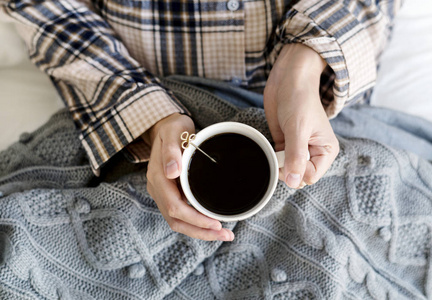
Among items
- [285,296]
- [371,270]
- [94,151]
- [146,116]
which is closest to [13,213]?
[94,151]

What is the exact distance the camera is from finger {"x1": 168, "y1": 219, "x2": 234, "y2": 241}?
2.02 feet

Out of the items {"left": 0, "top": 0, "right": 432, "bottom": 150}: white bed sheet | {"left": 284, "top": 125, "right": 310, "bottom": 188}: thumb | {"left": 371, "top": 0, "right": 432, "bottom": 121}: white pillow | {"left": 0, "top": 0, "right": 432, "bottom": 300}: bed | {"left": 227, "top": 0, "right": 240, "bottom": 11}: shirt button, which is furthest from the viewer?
{"left": 371, "top": 0, "right": 432, "bottom": 121}: white pillow

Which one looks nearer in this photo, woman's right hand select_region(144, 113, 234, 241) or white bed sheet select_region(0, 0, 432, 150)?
woman's right hand select_region(144, 113, 234, 241)

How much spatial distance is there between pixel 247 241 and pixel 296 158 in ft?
0.79

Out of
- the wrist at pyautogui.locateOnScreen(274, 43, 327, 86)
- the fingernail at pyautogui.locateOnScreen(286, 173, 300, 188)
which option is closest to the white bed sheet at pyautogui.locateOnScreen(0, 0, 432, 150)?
the wrist at pyautogui.locateOnScreen(274, 43, 327, 86)

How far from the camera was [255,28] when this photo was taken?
0.83 metres

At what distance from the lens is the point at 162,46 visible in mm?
846

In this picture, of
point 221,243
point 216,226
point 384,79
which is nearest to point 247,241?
point 221,243

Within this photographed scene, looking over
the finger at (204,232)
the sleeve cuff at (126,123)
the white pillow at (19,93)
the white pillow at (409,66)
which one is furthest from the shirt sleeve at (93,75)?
the white pillow at (409,66)

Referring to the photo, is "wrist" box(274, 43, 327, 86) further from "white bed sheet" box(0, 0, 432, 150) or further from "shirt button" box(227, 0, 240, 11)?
"white bed sheet" box(0, 0, 432, 150)

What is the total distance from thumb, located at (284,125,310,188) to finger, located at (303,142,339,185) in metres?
0.05

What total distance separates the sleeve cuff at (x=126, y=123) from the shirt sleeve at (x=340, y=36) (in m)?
0.29

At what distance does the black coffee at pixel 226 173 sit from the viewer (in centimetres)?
58

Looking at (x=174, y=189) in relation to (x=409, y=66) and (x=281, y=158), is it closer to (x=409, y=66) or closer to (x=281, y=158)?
(x=281, y=158)
